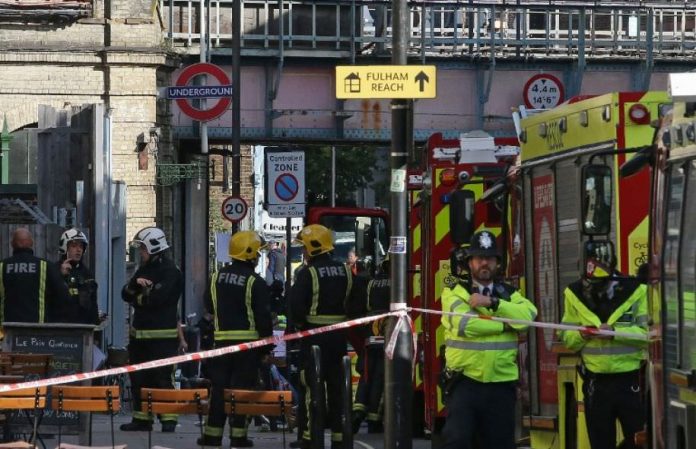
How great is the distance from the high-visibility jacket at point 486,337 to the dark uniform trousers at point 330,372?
13.0 ft

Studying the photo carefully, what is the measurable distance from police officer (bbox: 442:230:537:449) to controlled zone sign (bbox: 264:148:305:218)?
1154 cm

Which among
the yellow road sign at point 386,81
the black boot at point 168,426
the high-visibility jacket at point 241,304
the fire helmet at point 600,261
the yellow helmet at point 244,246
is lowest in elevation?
the black boot at point 168,426

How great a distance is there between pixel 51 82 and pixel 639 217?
20.6m

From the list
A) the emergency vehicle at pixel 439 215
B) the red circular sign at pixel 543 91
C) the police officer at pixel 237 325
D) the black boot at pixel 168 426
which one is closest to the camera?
the police officer at pixel 237 325

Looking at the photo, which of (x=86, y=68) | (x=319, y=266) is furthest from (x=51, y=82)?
(x=319, y=266)

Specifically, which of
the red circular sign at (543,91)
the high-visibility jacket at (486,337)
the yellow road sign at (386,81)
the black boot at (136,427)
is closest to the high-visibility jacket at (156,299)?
the black boot at (136,427)

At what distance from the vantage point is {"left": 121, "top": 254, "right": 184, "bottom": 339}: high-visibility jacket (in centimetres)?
1670

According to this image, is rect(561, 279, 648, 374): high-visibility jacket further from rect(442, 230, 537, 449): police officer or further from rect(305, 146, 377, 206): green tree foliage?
rect(305, 146, 377, 206): green tree foliage

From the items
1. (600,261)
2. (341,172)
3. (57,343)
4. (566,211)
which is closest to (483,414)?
(600,261)

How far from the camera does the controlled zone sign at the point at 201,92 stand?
25359 mm

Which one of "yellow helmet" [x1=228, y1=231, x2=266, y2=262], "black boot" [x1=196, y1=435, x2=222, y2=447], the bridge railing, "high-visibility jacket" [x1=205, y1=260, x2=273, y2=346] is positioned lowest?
"black boot" [x1=196, y1=435, x2=222, y2=447]

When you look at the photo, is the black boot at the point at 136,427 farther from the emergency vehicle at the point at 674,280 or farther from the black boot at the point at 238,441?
the emergency vehicle at the point at 674,280

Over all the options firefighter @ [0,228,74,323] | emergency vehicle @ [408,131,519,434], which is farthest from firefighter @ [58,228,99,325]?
emergency vehicle @ [408,131,519,434]

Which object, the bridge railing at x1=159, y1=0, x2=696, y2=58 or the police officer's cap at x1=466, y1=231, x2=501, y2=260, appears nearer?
the police officer's cap at x1=466, y1=231, x2=501, y2=260
